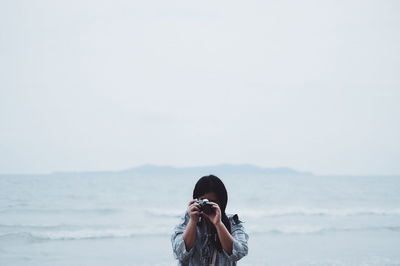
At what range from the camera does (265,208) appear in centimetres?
2406

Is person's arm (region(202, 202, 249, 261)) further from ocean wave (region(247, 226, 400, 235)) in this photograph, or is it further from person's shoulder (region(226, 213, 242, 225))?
ocean wave (region(247, 226, 400, 235))

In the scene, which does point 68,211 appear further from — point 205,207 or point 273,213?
point 205,207

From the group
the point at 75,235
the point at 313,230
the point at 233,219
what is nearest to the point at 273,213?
the point at 313,230

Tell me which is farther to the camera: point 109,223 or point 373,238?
point 109,223

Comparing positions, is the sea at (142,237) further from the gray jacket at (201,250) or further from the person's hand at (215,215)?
the person's hand at (215,215)

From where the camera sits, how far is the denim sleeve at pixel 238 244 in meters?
2.12

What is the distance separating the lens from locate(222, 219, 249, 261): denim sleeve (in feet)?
6.96

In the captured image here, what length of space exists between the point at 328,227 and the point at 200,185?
13821 millimetres

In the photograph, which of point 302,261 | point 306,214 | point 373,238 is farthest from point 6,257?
point 306,214

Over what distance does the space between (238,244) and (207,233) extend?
0.14m

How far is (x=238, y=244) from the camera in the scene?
214 cm

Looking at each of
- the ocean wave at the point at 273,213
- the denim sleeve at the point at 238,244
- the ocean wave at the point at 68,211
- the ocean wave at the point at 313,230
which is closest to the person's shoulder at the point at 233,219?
the denim sleeve at the point at 238,244

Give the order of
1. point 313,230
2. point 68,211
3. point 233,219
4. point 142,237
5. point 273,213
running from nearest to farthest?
point 233,219, point 142,237, point 313,230, point 68,211, point 273,213

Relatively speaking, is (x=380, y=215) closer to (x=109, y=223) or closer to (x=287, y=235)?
(x=287, y=235)
